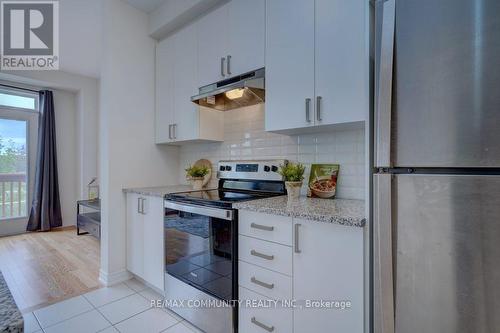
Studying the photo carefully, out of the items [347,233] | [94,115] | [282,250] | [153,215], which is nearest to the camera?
[347,233]

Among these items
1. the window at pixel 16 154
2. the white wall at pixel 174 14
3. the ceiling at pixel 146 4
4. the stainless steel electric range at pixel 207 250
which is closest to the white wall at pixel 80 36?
the ceiling at pixel 146 4

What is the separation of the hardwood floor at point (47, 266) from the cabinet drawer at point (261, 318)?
1657mm

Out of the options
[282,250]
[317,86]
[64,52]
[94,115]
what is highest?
[64,52]

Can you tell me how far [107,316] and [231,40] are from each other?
7.72ft

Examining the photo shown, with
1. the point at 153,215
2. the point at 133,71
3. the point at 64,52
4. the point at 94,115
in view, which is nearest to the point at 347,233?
the point at 153,215

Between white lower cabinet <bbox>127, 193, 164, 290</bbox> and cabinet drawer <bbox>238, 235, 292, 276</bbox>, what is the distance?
3.00 feet

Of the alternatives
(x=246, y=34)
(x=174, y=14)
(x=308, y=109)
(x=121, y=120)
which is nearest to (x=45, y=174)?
(x=121, y=120)

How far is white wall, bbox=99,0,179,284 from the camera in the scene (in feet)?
7.72

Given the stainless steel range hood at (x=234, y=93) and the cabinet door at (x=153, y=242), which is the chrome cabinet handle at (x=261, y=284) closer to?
the cabinet door at (x=153, y=242)

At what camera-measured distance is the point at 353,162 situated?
171 centimetres

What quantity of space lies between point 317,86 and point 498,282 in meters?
1.20

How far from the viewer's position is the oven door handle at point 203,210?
1558 millimetres

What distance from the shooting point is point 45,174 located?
13.6 feet

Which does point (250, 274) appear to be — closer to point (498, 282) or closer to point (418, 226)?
point (418, 226)
